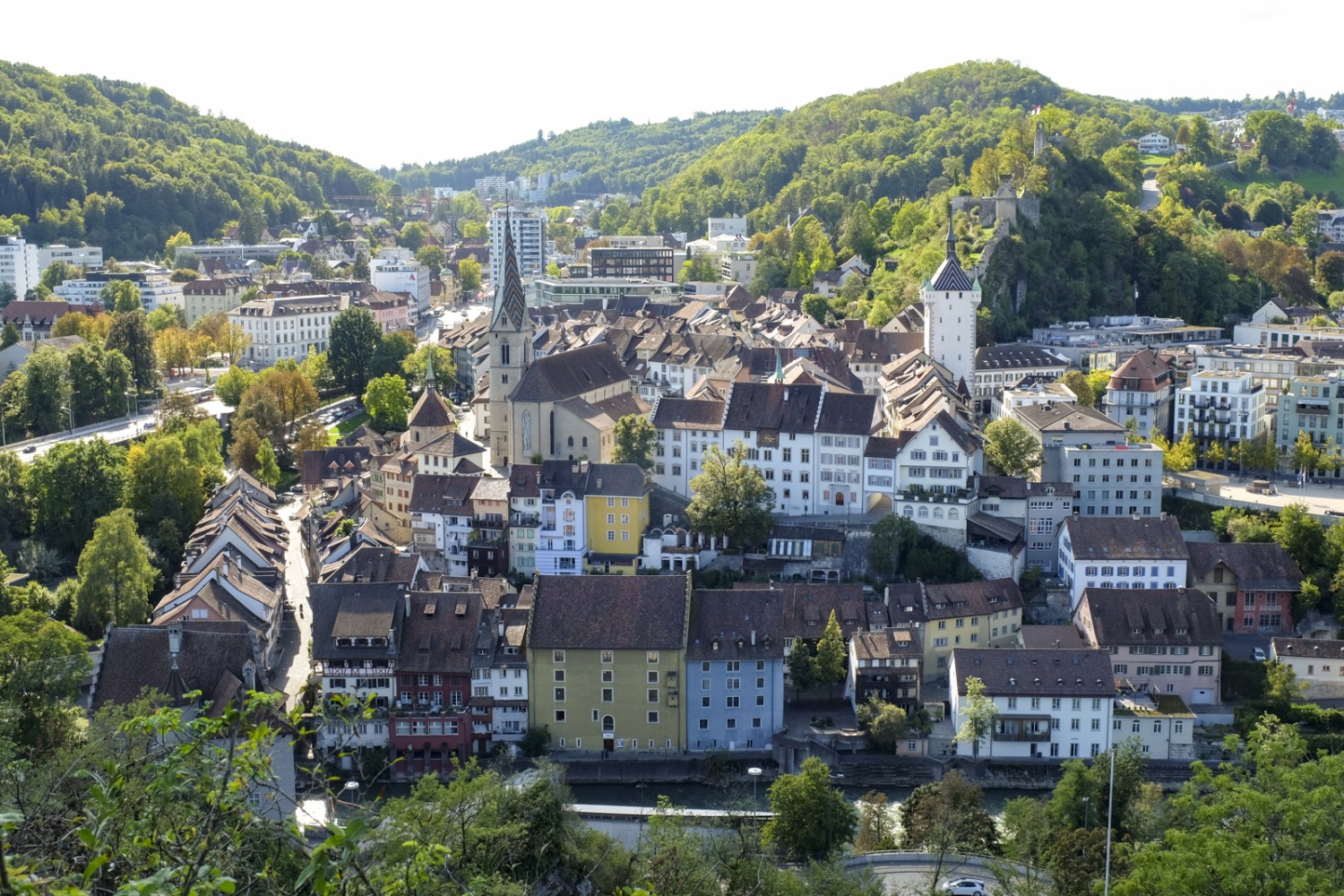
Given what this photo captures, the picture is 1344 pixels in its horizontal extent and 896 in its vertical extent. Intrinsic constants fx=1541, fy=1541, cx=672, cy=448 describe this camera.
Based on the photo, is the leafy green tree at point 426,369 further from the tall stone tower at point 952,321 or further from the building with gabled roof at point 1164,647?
the building with gabled roof at point 1164,647

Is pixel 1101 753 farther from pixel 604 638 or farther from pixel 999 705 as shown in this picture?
pixel 604 638

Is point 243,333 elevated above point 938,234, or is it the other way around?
point 938,234

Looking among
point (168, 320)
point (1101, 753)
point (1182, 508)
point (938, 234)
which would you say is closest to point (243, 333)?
point (168, 320)

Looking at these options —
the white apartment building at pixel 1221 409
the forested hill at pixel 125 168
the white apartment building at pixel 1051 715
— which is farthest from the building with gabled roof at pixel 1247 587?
the forested hill at pixel 125 168

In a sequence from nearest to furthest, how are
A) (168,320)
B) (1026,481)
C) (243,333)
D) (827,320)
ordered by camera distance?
(1026,481) → (827,320) → (243,333) → (168,320)

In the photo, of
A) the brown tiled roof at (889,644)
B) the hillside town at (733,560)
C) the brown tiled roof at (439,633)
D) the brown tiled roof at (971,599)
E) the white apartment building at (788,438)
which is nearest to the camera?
the hillside town at (733,560)

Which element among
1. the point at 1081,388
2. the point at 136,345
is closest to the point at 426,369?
the point at 136,345

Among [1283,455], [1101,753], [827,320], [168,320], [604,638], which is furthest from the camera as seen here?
[168,320]
